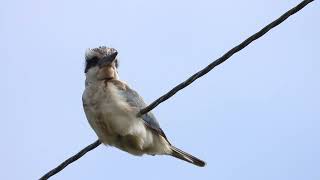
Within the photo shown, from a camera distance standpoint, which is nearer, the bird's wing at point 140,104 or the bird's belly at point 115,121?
the bird's belly at point 115,121

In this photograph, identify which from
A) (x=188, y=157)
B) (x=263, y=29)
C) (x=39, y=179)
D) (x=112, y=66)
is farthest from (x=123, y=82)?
(x=263, y=29)

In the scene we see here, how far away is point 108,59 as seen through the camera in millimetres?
8648

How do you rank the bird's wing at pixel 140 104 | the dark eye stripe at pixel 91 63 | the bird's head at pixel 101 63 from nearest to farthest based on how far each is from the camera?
1. the bird's wing at pixel 140 104
2. the bird's head at pixel 101 63
3. the dark eye stripe at pixel 91 63

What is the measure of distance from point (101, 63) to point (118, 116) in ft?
2.81

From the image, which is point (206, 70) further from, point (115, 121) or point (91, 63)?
point (91, 63)

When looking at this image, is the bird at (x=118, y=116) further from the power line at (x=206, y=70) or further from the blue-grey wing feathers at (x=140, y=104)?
the power line at (x=206, y=70)

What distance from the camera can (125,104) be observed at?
8.12 metres

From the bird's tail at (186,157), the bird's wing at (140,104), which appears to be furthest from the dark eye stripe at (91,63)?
the bird's tail at (186,157)

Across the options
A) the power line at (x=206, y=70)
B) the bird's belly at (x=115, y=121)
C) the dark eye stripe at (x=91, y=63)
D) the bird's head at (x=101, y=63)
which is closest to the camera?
the power line at (x=206, y=70)

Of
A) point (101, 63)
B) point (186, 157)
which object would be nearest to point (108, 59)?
point (101, 63)

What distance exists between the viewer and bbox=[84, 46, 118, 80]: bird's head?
8.59 metres

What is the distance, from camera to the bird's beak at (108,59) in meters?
8.64

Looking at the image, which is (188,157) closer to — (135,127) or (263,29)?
(135,127)

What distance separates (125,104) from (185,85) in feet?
5.15
